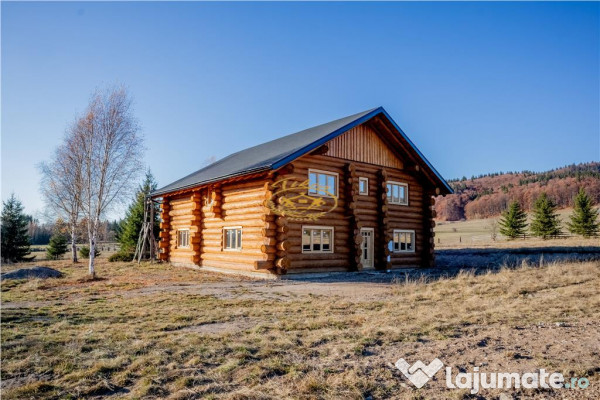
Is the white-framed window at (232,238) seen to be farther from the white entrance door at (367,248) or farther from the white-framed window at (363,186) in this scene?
the white-framed window at (363,186)

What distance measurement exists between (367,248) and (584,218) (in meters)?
45.0

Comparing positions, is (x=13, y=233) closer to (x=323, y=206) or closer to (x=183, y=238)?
(x=183, y=238)

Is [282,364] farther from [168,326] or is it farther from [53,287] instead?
[53,287]

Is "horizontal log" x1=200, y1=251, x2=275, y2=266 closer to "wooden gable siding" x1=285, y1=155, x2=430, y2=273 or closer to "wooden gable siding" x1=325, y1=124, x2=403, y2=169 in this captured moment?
"wooden gable siding" x1=285, y1=155, x2=430, y2=273

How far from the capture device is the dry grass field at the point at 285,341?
15.7 ft

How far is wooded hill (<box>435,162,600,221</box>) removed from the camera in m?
118

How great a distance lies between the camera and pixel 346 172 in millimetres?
19656

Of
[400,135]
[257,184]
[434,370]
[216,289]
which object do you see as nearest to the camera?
[434,370]

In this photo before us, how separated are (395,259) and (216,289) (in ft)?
37.9

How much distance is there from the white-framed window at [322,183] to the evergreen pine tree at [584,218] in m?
47.1

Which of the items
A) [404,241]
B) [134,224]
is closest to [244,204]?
[404,241]

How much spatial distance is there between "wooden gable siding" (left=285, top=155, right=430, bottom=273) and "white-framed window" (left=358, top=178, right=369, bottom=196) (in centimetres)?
21

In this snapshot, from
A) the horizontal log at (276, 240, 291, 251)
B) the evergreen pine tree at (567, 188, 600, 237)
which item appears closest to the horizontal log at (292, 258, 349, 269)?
the horizontal log at (276, 240, 291, 251)

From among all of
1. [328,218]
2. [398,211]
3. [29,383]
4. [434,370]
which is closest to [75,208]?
[328,218]
